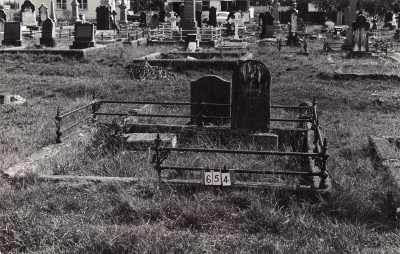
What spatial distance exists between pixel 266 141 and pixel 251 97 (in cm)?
69

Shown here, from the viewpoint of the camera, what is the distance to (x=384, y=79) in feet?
44.6

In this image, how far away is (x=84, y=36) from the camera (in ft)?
67.3

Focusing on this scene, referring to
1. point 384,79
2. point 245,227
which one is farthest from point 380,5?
point 245,227

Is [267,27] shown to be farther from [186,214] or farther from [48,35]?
[186,214]

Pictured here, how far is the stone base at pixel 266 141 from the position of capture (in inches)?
289

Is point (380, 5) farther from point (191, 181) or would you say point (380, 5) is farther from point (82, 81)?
point (191, 181)

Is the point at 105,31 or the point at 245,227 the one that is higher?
the point at 105,31

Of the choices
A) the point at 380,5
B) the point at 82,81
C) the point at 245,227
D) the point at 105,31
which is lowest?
the point at 245,227

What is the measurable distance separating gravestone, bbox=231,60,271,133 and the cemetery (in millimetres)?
15

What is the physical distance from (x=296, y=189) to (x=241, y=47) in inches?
705

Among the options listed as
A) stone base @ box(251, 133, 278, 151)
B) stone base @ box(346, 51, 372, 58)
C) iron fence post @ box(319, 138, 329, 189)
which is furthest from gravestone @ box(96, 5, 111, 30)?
iron fence post @ box(319, 138, 329, 189)

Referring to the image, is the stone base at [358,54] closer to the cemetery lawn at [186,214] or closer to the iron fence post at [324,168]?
the cemetery lawn at [186,214]

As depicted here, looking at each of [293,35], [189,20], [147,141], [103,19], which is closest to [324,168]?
[147,141]

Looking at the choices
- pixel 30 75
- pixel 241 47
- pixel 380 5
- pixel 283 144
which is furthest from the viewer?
pixel 380 5
